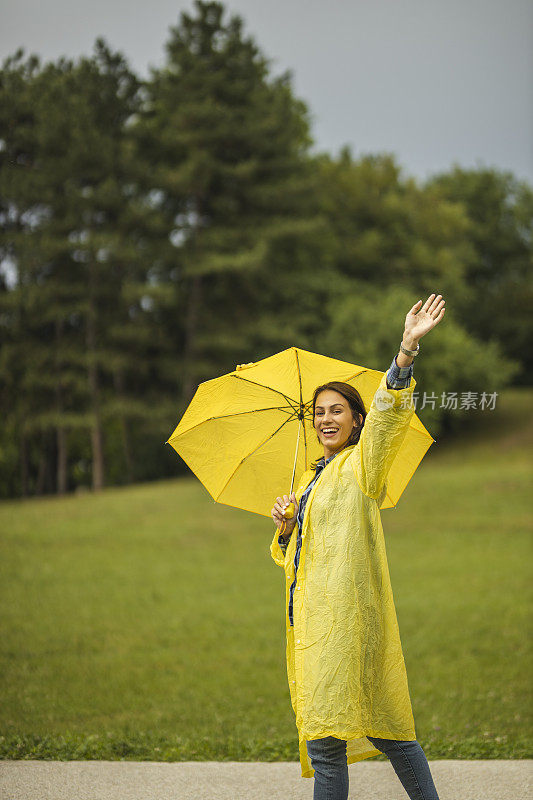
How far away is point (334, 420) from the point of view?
8.56 ft

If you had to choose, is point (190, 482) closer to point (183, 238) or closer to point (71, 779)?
point (183, 238)

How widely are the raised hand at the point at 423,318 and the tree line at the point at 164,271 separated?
1039cm

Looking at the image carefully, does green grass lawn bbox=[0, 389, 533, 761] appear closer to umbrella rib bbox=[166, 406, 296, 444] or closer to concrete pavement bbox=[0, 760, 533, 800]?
concrete pavement bbox=[0, 760, 533, 800]

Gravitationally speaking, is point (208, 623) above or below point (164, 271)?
below

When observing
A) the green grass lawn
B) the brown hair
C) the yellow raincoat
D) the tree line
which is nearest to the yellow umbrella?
the brown hair

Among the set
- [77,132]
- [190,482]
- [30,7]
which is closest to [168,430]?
[190,482]

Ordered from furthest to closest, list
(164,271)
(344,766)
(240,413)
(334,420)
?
1. (164,271)
2. (240,413)
3. (334,420)
4. (344,766)

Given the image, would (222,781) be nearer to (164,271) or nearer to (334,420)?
(334,420)

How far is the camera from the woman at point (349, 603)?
2.39 m

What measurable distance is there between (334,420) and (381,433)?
0.28 metres

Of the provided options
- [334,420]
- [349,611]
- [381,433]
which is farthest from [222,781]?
[381,433]

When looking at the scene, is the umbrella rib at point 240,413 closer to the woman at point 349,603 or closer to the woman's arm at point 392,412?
the woman at point 349,603

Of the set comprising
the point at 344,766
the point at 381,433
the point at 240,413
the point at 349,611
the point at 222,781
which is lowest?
the point at 222,781

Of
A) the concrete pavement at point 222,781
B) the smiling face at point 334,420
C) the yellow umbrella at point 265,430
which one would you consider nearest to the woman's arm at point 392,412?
the smiling face at point 334,420
